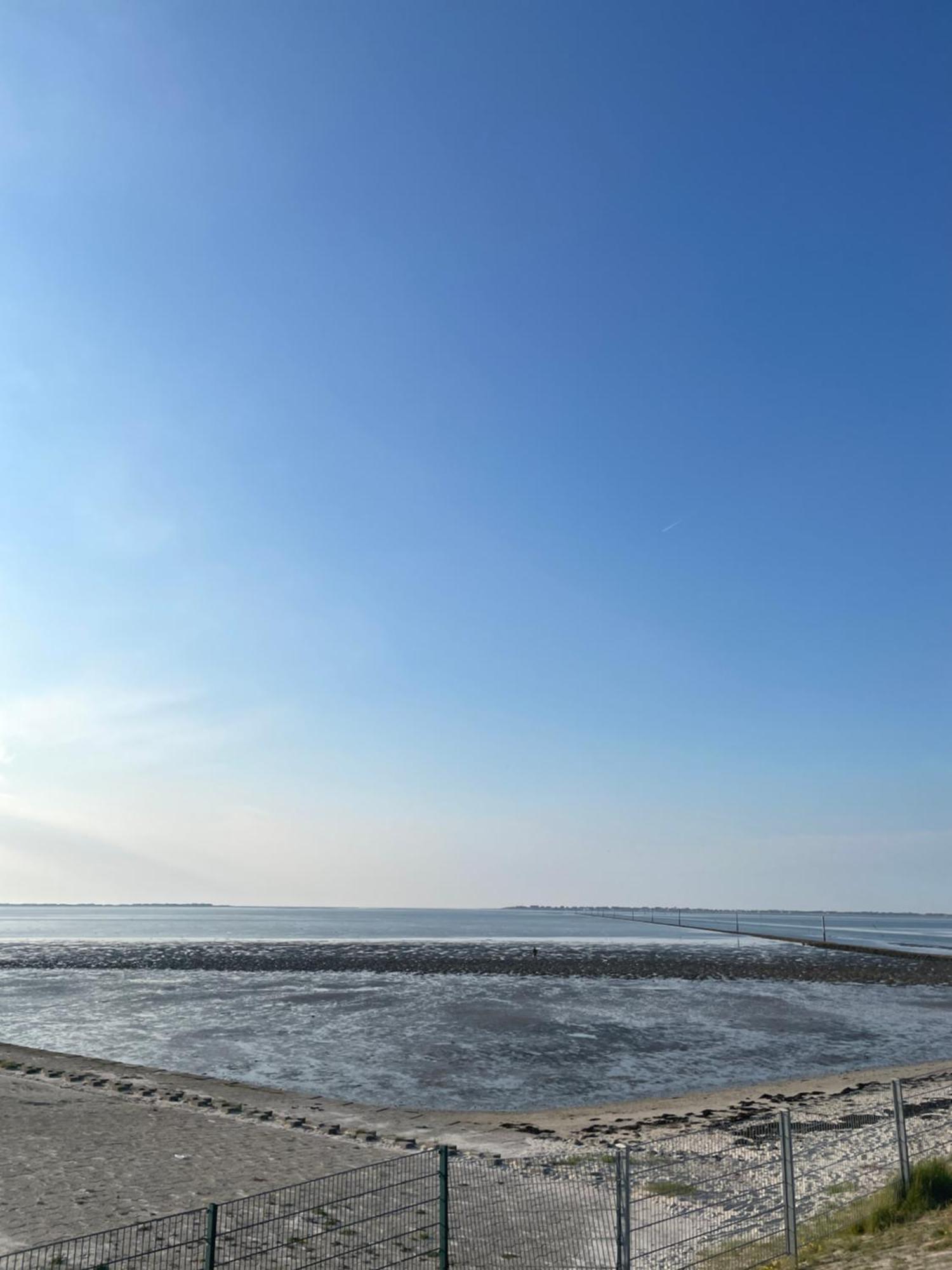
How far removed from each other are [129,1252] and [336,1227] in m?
3.42

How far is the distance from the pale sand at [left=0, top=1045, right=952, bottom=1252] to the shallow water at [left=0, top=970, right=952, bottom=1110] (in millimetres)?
2572

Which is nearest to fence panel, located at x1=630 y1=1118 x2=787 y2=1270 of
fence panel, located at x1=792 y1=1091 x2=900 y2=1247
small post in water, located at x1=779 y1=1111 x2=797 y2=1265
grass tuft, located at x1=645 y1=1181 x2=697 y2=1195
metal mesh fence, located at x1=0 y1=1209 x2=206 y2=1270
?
grass tuft, located at x1=645 y1=1181 x2=697 y2=1195

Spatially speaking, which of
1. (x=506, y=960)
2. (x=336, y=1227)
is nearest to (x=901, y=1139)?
(x=336, y=1227)

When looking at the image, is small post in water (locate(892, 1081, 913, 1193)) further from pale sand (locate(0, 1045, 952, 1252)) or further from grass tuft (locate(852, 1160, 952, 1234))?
pale sand (locate(0, 1045, 952, 1252))

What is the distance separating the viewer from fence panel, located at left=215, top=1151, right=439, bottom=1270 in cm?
1322

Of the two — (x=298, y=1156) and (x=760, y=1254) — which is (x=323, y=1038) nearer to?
(x=298, y=1156)

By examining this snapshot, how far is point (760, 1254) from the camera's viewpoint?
1198cm

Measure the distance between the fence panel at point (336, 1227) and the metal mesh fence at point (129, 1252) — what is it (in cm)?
47

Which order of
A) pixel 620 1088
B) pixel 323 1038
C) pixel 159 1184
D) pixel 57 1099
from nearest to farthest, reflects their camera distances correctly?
pixel 159 1184
pixel 57 1099
pixel 620 1088
pixel 323 1038

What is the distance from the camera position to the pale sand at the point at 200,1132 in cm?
1655

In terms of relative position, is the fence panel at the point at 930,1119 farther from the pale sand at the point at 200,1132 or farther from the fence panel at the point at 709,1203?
the fence panel at the point at 709,1203

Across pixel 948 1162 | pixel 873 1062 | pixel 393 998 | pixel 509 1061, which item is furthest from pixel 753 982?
pixel 948 1162

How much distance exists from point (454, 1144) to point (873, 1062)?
2294 centimetres

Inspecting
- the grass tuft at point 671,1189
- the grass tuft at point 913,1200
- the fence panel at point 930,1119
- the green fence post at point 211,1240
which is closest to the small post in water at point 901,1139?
the grass tuft at point 913,1200
